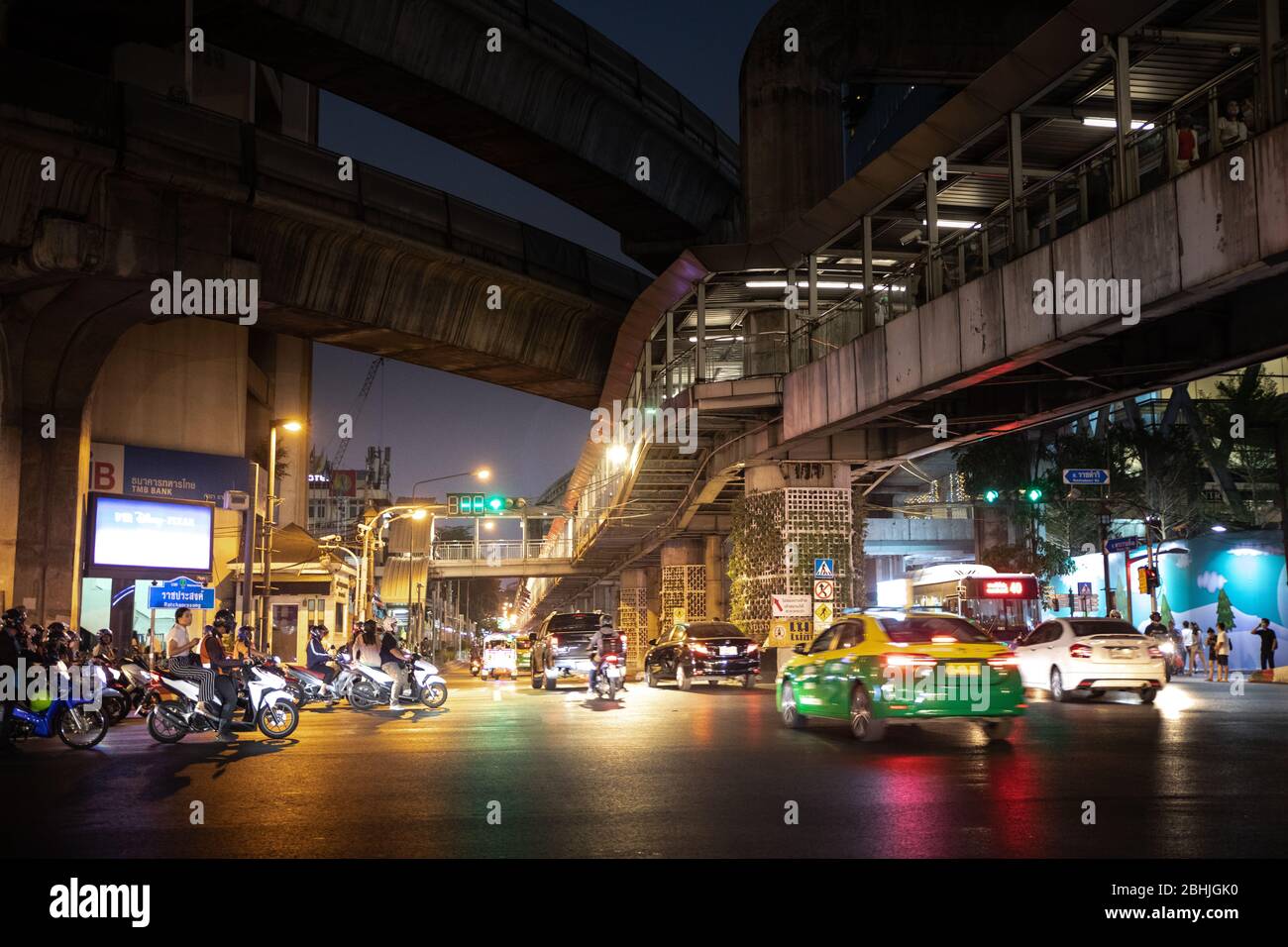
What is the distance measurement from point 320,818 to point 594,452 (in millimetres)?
36281

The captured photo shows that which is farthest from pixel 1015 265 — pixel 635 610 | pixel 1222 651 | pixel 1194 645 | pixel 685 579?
pixel 635 610

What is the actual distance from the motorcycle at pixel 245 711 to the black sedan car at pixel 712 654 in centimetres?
1490

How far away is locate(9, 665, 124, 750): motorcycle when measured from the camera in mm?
16531

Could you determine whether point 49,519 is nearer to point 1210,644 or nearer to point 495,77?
point 495,77

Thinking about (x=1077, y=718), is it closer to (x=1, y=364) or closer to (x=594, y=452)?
(x=1, y=364)

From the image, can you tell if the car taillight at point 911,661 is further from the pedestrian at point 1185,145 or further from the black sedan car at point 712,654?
the black sedan car at point 712,654

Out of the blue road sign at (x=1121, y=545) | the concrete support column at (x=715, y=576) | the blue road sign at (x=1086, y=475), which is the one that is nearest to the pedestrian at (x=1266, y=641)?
the blue road sign at (x=1121, y=545)

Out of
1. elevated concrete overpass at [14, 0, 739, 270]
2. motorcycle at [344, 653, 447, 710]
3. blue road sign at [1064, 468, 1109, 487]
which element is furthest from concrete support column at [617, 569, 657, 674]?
motorcycle at [344, 653, 447, 710]

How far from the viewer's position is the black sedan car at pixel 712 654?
30703mm

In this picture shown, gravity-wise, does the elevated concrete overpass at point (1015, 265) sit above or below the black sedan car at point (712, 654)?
above

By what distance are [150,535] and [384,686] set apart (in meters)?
13.5
